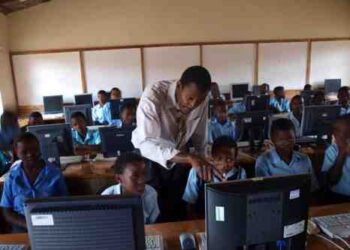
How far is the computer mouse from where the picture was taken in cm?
153

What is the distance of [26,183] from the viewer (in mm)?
2324

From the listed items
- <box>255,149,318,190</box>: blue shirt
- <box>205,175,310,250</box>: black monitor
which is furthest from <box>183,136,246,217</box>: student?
<box>205,175,310,250</box>: black monitor

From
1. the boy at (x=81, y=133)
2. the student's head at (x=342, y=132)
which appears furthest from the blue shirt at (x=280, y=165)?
the boy at (x=81, y=133)

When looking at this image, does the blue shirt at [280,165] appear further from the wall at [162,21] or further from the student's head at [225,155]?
the wall at [162,21]

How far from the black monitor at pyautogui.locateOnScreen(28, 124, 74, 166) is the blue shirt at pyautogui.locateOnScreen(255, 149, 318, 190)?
1.86 meters

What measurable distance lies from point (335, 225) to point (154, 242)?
3.09ft

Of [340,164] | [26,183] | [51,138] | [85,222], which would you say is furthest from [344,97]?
[85,222]

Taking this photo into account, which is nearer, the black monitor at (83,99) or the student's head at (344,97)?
the student's head at (344,97)

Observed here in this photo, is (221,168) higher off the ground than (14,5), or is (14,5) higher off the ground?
(14,5)

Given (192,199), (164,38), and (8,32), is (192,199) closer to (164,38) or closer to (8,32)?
(164,38)

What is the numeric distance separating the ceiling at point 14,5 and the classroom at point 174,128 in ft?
0.15

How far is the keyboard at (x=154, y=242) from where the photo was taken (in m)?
1.55

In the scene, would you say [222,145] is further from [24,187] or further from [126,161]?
[24,187]

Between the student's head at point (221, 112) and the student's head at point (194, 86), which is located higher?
the student's head at point (194, 86)
